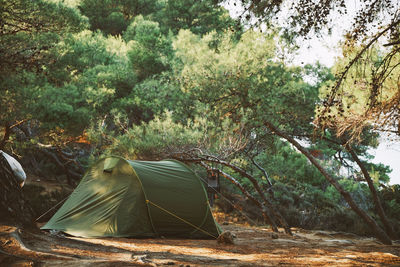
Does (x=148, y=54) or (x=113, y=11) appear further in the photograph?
(x=113, y=11)

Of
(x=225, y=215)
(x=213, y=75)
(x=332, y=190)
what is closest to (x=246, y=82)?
(x=213, y=75)

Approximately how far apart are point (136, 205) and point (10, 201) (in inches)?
148

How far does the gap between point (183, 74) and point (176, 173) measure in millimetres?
5903

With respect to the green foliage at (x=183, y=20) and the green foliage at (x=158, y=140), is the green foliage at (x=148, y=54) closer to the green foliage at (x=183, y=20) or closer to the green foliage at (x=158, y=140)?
the green foliage at (x=183, y=20)

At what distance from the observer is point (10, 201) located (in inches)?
163

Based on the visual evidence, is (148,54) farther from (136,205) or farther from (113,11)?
(136,205)

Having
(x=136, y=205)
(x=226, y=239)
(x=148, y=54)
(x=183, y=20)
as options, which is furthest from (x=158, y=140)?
(x=183, y=20)

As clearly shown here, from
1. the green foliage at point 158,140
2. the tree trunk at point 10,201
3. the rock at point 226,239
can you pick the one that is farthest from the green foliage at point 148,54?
the tree trunk at point 10,201

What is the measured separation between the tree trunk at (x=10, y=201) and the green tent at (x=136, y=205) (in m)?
3.11

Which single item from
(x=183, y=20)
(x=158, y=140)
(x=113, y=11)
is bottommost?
(x=158, y=140)

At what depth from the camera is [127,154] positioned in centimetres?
1197

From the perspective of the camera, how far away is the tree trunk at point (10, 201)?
404cm

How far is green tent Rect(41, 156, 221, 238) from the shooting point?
24.9ft

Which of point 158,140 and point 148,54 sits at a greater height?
point 148,54
